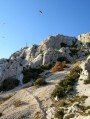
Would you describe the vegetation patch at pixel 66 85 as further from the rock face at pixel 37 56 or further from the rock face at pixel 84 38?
the rock face at pixel 84 38

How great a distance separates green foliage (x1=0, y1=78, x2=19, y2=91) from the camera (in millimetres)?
76619

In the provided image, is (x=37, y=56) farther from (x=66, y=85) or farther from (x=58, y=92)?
(x=58, y=92)

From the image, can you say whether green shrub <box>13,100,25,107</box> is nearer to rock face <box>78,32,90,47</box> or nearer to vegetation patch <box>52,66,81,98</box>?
vegetation patch <box>52,66,81,98</box>

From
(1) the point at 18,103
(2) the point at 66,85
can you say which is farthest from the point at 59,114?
(2) the point at 66,85

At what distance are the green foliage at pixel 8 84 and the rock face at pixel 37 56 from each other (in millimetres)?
2340

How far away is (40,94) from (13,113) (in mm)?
9843

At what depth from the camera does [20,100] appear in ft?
197

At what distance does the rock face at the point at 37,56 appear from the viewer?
8663 cm

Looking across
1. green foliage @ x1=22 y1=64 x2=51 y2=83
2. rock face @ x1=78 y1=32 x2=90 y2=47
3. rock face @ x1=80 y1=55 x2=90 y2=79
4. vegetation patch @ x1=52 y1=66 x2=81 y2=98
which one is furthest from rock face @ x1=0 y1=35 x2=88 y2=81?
rock face @ x1=80 y1=55 x2=90 y2=79

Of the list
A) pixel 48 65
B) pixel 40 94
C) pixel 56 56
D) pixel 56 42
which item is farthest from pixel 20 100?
pixel 56 42

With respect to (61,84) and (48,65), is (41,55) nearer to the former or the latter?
(48,65)

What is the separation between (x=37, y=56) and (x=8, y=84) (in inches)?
903

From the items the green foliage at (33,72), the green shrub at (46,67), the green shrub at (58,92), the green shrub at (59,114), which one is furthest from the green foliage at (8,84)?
the green shrub at (59,114)

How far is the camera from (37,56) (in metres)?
98.1
